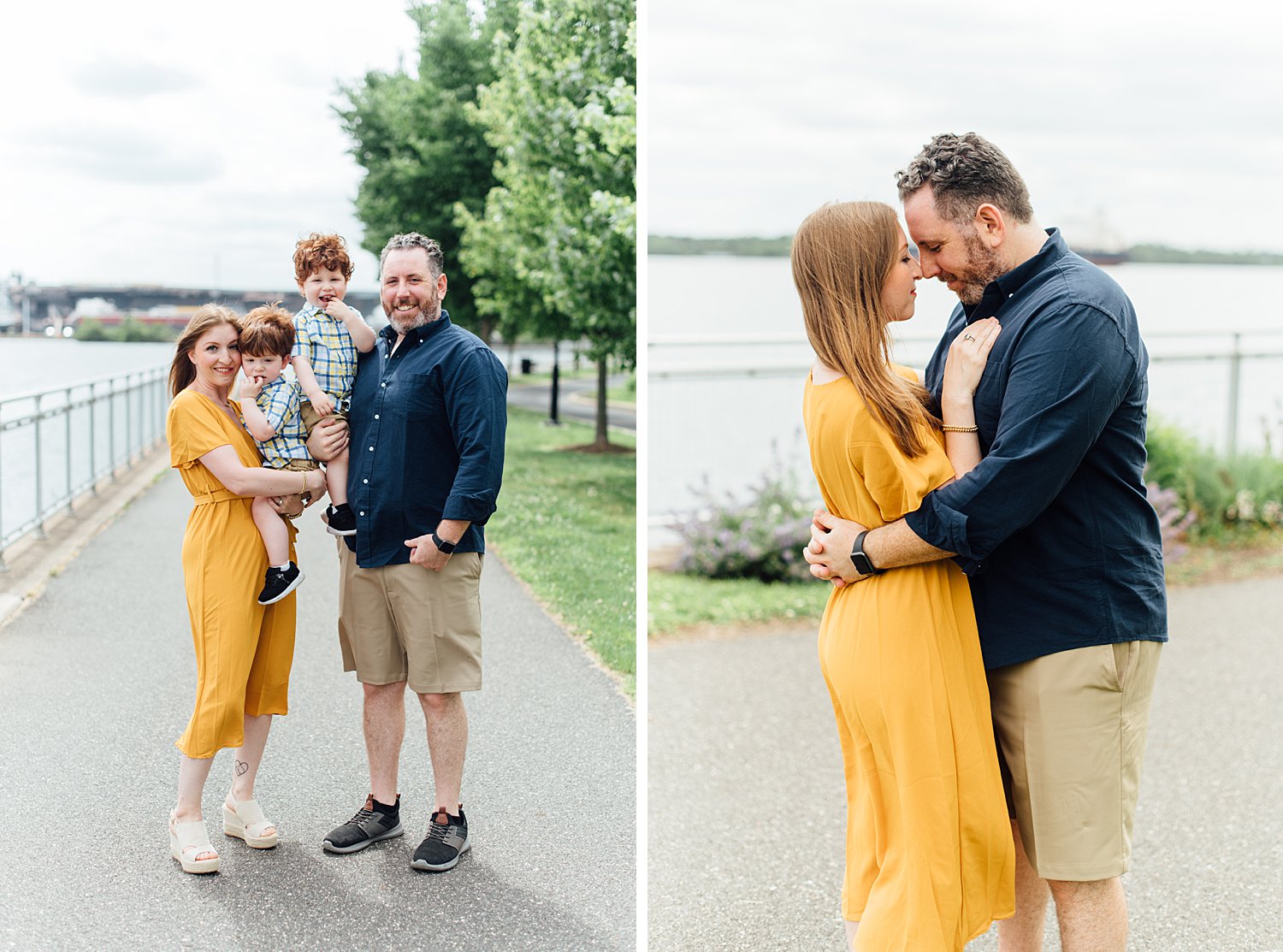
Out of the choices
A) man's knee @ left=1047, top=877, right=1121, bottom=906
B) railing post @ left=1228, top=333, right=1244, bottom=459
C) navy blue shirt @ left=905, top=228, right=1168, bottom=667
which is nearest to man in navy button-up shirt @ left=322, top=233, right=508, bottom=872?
navy blue shirt @ left=905, top=228, right=1168, bottom=667

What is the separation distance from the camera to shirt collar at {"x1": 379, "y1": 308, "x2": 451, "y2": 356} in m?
3.55

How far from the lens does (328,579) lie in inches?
149

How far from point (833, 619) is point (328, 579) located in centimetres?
178

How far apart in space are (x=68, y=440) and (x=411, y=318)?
5.23 ft

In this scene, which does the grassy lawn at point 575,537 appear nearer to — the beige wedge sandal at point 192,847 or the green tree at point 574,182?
the beige wedge sandal at point 192,847

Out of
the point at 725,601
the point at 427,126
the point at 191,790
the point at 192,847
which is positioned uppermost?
the point at 427,126

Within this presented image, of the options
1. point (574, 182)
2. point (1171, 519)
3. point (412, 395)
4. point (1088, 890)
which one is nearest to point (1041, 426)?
point (1088, 890)

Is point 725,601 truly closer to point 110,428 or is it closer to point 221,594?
point 110,428

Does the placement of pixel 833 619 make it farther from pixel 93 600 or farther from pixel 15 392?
pixel 15 392

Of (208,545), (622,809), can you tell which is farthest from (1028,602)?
(208,545)

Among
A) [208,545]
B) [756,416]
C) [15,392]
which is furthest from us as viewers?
[756,416]

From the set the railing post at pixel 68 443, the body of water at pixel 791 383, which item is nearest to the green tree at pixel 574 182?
the body of water at pixel 791 383

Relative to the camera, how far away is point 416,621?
3.62 metres

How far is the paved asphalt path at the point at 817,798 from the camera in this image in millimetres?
3805
